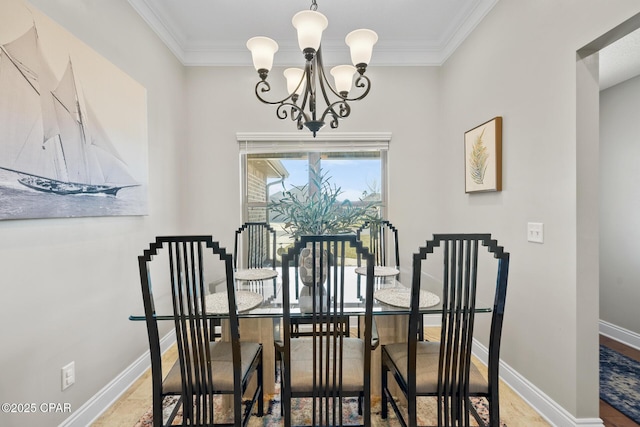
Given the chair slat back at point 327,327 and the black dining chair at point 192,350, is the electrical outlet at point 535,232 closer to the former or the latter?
the chair slat back at point 327,327

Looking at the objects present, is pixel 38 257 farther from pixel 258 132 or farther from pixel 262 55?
pixel 258 132

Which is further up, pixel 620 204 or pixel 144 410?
pixel 620 204

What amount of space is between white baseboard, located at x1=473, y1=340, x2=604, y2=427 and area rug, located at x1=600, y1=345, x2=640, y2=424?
1.41 ft

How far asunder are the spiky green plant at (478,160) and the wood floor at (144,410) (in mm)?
1520

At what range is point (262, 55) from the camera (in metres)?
1.79

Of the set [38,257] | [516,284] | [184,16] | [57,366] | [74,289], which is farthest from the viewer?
[184,16]

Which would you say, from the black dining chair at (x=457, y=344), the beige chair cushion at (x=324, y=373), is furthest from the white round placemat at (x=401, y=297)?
the beige chair cushion at (x=324, y=373)

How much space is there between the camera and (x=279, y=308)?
158 cm

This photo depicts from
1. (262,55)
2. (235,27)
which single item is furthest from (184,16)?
(262,55)

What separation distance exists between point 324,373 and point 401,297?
0.57 m

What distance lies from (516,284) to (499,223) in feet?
1.45

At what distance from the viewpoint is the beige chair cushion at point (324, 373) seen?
143 centimetres

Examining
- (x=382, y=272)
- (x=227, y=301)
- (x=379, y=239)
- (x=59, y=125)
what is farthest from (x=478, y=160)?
(x=59, y=125)

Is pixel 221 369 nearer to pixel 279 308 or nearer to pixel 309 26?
pixel 279 308
